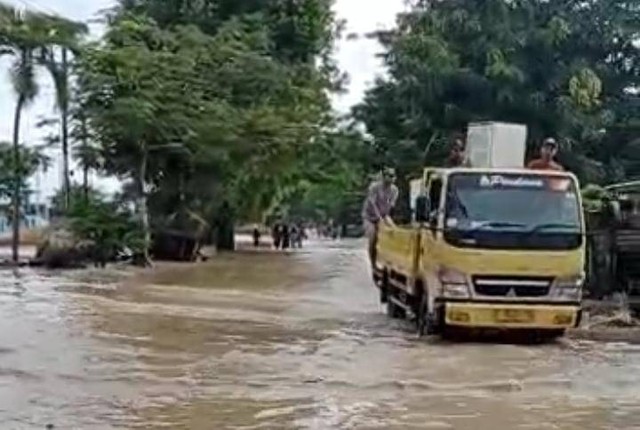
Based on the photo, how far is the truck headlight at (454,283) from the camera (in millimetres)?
14281

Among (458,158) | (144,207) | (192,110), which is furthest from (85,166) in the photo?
(458,158)

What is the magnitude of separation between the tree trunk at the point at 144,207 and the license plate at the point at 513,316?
16620mm

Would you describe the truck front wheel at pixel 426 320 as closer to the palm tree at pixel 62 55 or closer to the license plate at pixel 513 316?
the license plate at pixel 513 316

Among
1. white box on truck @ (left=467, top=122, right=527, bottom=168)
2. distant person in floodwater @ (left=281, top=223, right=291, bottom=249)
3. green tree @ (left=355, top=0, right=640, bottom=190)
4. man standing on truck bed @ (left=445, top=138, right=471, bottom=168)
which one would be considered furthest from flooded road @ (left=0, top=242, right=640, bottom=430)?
distant person in floodwater @ (left=281, top=223, right=291, bottom=249)

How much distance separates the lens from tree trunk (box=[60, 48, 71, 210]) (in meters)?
29.3

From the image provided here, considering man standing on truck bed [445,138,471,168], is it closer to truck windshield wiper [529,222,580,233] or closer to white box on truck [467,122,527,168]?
white box on truck [467,122,527,168]

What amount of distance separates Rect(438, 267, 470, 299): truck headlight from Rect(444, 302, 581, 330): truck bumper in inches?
4.5

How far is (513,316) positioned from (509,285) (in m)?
0.35

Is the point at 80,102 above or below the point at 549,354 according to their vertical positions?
above

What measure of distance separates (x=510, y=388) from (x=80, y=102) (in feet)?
66.1

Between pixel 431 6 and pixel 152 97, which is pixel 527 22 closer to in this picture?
pixel 431 6

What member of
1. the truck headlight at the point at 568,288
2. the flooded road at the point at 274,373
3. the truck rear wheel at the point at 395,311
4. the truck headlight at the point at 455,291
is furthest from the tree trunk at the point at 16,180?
the truck headlight at the point at 568,288

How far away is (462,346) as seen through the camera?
566 inches

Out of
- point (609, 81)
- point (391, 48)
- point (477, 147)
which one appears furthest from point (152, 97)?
point (477, 147)
